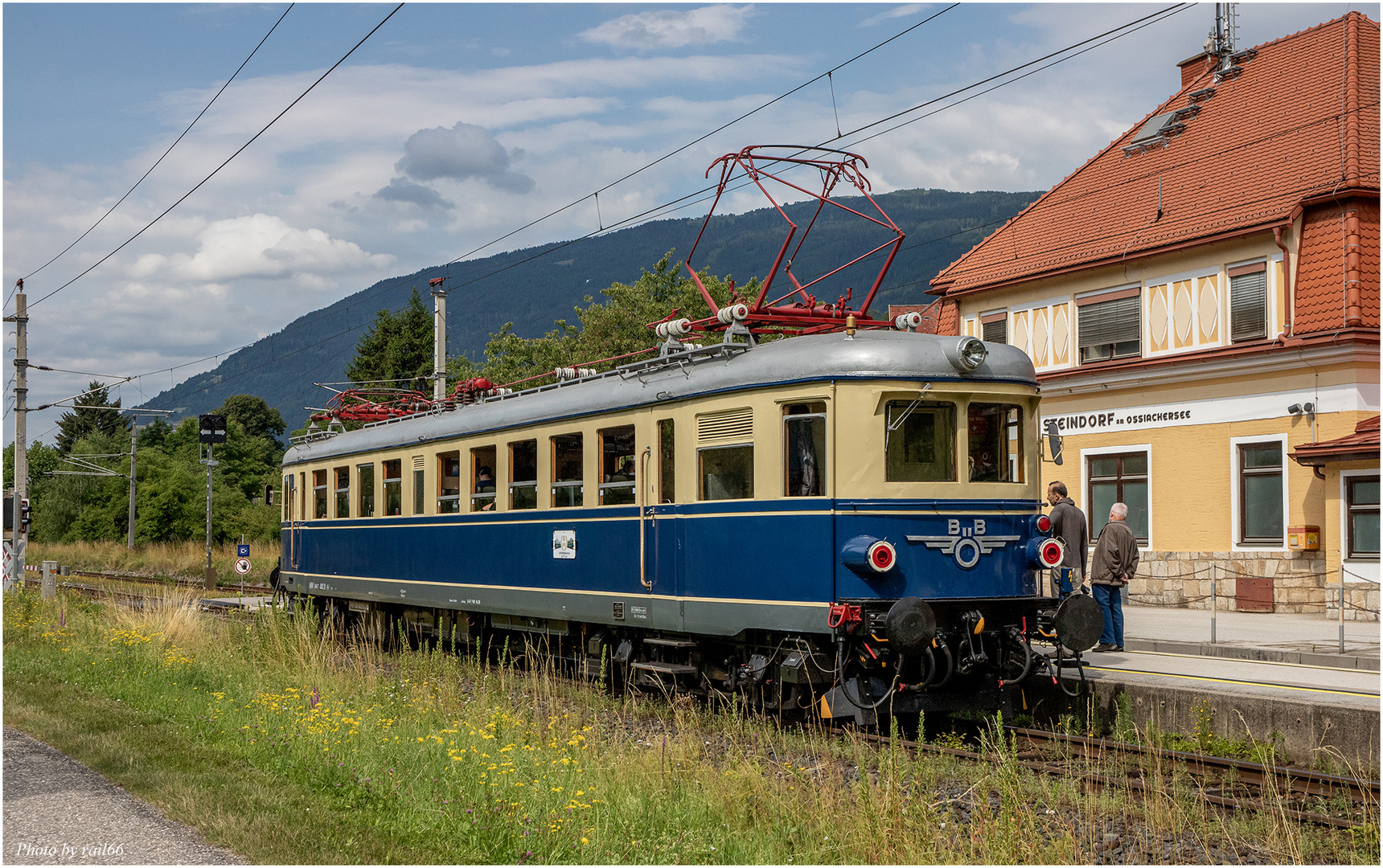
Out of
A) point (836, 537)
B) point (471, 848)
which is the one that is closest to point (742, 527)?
point (836, 537)

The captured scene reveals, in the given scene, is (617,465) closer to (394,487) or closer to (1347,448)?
(394,487)

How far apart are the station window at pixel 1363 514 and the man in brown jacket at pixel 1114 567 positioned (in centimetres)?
758

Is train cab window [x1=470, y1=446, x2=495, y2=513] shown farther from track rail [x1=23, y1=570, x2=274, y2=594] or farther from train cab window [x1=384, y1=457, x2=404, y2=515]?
track rail [x1=23, y1=570, x2=274, y2=594]

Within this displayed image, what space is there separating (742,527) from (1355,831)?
4988mm

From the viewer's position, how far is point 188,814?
6906mm

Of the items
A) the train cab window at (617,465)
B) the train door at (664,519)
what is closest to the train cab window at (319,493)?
the train cab window at (617,465)

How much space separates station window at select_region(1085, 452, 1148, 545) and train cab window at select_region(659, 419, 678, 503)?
550 inches

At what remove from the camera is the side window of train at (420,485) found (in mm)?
16391

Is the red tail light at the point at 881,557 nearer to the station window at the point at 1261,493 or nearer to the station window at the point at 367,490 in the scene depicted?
the station window at the point at 367,490

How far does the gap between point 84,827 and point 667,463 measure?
19.7ft

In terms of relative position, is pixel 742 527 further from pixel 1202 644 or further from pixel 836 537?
pixel 1202 644

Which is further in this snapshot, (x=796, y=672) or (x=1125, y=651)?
(x=1125, y=651)

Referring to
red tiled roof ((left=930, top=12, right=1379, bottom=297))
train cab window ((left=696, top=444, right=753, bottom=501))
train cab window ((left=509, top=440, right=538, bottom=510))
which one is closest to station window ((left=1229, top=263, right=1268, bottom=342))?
red tiled roof ((left=930, top=12, right=1379, bottom=297))

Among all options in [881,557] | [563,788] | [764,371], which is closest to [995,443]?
[881,557]
